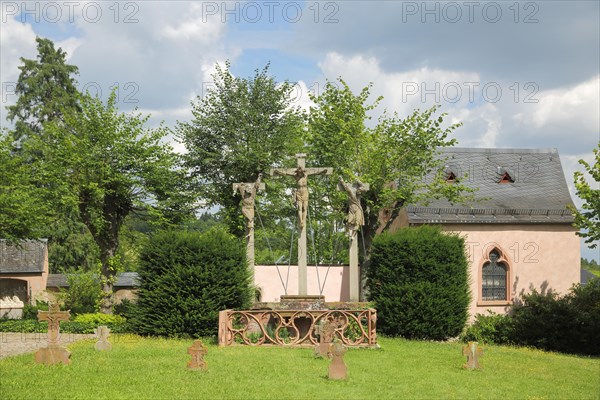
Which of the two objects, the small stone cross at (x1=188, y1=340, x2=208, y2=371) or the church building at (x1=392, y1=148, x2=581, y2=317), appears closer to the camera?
the small stone cross at (x1=188, y1=340, x2=208, y2=371)

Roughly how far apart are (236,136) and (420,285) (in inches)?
550

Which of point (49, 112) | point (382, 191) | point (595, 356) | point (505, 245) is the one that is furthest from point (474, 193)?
point (49, 112)

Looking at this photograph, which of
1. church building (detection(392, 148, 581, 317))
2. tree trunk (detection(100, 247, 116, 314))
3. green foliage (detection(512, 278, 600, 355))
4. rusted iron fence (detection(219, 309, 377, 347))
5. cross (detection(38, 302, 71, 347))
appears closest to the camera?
cross (detection(38, 302, 71, 347))

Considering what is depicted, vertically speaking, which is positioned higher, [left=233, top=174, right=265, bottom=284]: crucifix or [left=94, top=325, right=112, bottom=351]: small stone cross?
[left=233, top=174, right=265, bottom=284]: crucifix

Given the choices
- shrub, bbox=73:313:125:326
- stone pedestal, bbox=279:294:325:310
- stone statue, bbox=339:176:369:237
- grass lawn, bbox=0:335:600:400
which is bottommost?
grass lawn, bbox=0:335:600:400

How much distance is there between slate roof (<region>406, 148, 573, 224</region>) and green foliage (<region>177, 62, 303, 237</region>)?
7.24m

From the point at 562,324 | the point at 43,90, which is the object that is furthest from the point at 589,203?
the point at 43,90

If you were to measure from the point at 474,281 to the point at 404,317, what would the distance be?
25.8 feet

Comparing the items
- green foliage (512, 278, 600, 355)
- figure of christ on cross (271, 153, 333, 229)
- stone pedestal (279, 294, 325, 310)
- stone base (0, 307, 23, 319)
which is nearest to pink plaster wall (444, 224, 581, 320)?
green foliage (512, 278, 600, 355)

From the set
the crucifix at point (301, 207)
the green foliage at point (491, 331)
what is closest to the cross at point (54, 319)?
the crucifix at point (301, 207)

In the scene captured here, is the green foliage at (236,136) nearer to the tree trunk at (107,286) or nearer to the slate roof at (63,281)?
the tree trunk at (107,286)

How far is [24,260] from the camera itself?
46.8 meters

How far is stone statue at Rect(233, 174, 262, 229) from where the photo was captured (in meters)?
22.8

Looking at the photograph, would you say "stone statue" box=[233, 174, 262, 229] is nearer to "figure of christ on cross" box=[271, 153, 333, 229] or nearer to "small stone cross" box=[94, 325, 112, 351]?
"figure of christ on cross" box=[271, 153, 333, 229]
